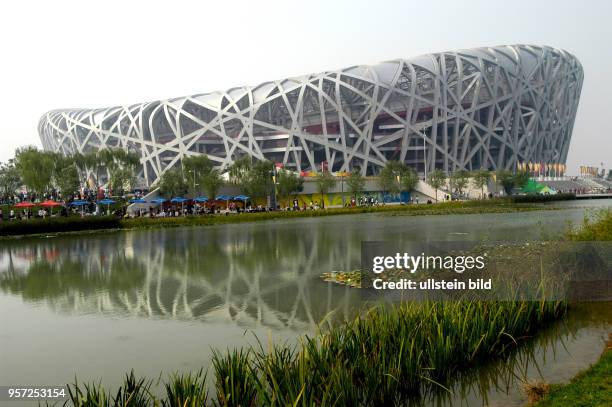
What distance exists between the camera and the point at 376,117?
8644 cm

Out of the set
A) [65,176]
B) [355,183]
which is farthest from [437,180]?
[65,176]

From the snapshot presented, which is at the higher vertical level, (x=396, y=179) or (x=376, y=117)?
(x=376, y=117)

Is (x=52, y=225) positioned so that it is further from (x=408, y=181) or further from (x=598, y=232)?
(x=408, y=181)

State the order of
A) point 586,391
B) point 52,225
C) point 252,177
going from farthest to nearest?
point 252,177 → point 52,225 → point 586,391

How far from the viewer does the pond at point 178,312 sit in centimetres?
830

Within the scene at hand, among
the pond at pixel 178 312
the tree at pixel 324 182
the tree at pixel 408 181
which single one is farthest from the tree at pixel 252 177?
the pond at pixel 178 312

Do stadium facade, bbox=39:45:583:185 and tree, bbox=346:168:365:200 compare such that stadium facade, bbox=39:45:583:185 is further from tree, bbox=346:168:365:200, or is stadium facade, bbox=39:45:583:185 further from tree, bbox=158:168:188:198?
tree, bbox=158:168:188:198

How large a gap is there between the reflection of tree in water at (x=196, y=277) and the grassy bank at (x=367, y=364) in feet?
10.2

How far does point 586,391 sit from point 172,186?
5778 centimetres

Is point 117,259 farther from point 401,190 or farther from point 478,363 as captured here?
point 401,190

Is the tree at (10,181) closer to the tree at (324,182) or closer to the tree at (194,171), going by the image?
the tree at (194,171)

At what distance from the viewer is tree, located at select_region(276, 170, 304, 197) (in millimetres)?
63125

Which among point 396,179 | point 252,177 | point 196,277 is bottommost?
point 196,277

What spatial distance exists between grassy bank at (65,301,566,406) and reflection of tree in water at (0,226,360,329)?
3.12 metres
